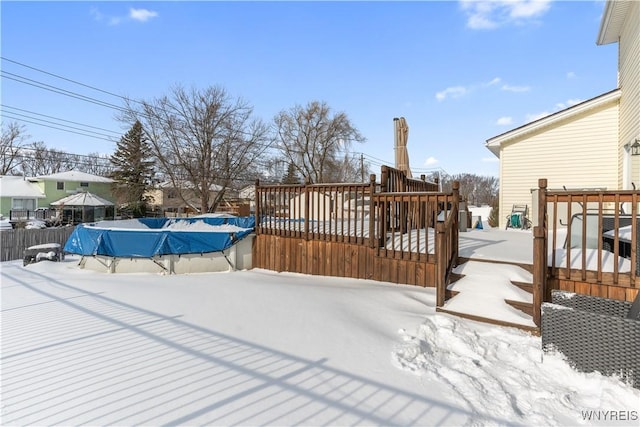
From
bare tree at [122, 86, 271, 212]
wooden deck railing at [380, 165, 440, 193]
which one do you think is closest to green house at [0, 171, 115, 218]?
bare tree at [122, 86, 271, 212]

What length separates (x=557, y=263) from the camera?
399cm

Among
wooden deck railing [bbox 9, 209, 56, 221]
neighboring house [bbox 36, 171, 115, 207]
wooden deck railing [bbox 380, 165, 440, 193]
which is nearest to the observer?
wooden deck railing [bbox 380, 165, 440, 193]

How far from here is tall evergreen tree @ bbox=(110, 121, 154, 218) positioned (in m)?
25.1

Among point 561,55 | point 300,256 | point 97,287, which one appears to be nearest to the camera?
point 97,287

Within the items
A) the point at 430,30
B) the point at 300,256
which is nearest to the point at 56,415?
the point at 300,256

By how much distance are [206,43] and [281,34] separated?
308 centimetres

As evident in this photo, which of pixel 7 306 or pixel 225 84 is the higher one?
pixel 225 84

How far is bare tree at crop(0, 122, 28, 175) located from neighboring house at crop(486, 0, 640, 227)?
4059 centimetres

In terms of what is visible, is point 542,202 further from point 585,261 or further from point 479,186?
point 479,186

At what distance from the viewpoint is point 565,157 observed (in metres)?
9.89

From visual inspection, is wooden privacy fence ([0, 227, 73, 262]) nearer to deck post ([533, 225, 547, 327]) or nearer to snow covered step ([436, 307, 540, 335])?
snow covered step ([436, 307, 540, 335])

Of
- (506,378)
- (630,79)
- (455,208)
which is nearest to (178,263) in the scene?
(455,208)

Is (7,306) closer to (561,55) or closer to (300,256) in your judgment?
(300,256)

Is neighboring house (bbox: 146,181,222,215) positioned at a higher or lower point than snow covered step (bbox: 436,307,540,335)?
higher
